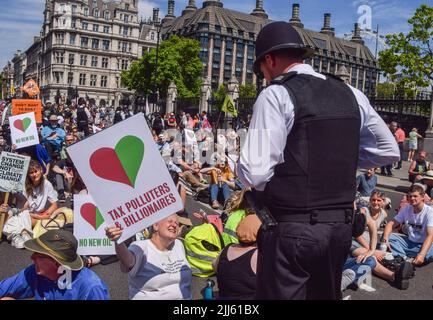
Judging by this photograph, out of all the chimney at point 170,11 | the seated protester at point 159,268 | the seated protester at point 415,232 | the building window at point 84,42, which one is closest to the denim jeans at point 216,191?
the seated protester at point 415,232

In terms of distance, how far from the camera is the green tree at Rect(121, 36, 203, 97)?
62.5m

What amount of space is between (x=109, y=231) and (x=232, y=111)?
14756 millimetres

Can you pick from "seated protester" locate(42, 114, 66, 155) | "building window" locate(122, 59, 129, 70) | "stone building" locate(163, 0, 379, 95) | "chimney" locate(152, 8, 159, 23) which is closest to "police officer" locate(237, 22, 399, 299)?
"seated protester" locate(42, 114, 66, 155)

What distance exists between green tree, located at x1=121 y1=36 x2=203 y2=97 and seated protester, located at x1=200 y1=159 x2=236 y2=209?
2063 inches

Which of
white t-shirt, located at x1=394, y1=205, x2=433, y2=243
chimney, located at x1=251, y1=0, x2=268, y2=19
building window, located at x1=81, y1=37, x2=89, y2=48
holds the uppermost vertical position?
chimney, located at x1=251, y1=0, x2=268, y2=19

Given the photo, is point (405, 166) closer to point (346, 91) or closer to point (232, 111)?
point (232, 111)

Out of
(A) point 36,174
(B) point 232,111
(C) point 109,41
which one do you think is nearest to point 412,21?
(B) point 232,111

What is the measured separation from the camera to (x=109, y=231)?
305cm

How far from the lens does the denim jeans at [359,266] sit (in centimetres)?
566

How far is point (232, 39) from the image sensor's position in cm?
9406

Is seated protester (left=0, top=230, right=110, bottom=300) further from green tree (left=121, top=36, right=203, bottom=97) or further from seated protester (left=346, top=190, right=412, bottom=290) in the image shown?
green tree (left=121, top=36, right=203, bottom=97)

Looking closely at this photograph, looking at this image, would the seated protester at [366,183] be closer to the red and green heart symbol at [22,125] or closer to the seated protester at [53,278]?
the red and green heart symbol at [22,125]

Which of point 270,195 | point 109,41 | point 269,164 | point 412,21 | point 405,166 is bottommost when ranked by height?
point 405,166

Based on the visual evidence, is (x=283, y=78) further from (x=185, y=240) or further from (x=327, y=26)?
(x=327, y=26)
